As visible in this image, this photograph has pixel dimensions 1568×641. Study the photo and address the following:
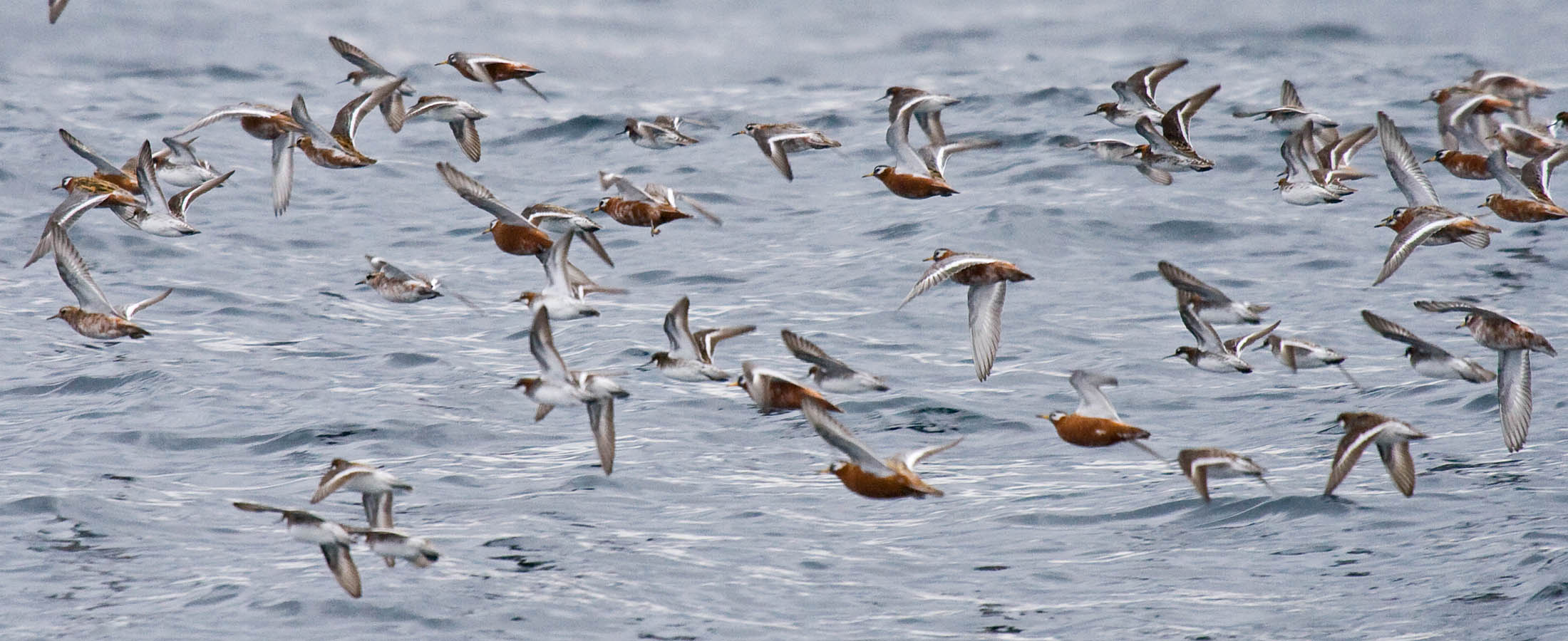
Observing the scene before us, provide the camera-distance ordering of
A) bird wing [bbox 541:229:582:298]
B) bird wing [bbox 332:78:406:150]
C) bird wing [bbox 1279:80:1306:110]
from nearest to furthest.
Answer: bird wing [bbox 541:229:582:298] < bird wing [bbox 332:78:406:150] < bird wing [bbox 1279:80:1306:110]

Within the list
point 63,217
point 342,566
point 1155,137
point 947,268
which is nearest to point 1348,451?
point 947,268

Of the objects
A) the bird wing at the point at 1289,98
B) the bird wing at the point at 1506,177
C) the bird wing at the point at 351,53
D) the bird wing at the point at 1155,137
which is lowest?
the bird wing at the point at 1506,177

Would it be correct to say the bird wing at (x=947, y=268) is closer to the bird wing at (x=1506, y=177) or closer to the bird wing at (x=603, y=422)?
the bird wing at (x=603, y=422)

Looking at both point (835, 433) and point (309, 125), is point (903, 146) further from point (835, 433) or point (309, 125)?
point (835, 433)

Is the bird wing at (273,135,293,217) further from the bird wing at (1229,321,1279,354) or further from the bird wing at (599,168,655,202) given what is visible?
the bird wing at (1229,321,1279,354)

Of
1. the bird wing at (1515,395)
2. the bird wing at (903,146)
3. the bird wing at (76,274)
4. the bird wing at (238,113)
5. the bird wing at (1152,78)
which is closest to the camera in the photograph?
the bird wing at (1515,395)

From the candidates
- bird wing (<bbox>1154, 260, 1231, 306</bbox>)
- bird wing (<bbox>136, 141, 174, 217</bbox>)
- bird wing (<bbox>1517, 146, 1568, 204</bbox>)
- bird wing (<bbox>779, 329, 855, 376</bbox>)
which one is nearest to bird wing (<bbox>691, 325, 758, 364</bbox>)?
bird wing (<bbox>779, 329, 855, 376</bbox>)

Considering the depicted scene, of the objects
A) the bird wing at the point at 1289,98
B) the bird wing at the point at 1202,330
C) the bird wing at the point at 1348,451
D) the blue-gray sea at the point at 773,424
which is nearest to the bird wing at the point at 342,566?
the blue-gray sea at the point at 773,424

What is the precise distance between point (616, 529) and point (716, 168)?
15.7 metres

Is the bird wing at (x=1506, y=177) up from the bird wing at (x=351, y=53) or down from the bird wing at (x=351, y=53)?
down

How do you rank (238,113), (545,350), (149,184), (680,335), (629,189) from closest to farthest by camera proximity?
(545,350) → (680,335) → (629,189) → (238,113) → (149,184)

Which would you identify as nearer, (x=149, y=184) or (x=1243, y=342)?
(x=1243, y=342)

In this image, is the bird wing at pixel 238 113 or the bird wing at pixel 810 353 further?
the bird wing at pixel 238 113

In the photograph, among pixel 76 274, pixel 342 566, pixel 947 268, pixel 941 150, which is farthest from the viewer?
pixel 941 150
